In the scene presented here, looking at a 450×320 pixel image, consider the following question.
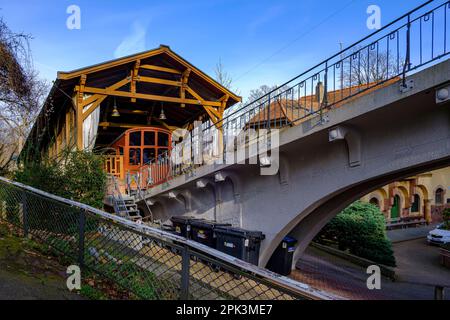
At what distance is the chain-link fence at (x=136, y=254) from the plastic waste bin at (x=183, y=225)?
14.1 ft

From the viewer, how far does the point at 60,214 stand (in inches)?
204

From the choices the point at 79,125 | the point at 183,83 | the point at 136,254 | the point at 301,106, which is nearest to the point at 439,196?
the point at 183,83

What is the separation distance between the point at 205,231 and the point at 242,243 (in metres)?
1.35

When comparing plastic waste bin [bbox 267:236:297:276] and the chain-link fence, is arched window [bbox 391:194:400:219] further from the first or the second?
the chain-link fence

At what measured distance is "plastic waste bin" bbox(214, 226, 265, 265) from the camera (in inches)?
312

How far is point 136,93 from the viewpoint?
12.7m

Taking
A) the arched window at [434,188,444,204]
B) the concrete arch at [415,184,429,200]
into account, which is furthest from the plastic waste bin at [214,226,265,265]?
the arched window at [434,188,444,204]

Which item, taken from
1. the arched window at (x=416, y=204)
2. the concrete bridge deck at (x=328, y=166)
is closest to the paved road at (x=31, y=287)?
the concrete bridge deck at (x=328, y=166)

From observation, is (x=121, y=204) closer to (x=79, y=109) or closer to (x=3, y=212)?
(x=79, y=109)

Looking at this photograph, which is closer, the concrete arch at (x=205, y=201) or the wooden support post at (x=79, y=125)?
the concrete arch at (x=205, y=201)

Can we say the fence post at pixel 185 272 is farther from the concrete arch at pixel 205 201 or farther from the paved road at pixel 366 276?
the paved road at pixel 366 276

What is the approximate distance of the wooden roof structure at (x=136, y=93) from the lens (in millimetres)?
11227
